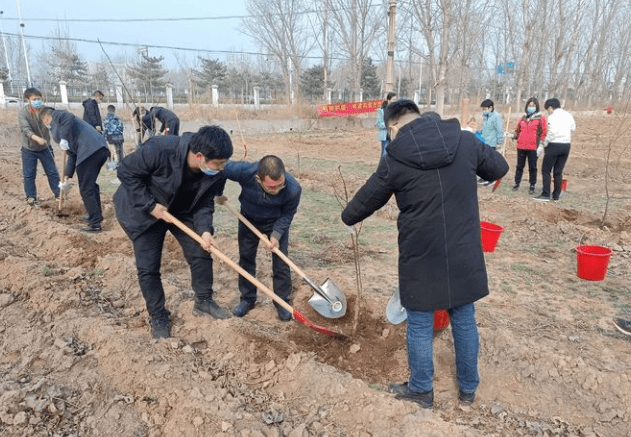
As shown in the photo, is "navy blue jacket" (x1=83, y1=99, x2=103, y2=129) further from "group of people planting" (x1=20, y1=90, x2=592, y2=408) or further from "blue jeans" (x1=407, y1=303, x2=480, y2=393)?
"blue jeans" (x1=407, y1=303, x2=480, y2=393)

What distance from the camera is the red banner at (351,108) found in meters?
18.8

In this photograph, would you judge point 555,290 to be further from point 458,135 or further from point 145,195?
point 145,195

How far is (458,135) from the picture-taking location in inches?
87.1

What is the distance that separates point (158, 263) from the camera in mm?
3268

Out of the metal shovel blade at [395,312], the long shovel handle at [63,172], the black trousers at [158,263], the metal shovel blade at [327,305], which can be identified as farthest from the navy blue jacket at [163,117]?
the metal shovel blade at [395,312]

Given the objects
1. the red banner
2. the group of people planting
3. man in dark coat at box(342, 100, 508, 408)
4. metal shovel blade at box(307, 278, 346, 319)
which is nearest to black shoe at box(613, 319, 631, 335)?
the group of people planting

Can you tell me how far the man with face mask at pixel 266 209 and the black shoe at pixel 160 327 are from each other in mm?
560

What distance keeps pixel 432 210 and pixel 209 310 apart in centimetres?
207

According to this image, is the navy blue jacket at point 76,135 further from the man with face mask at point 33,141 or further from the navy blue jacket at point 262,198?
the navy blue jacket at point 262,198

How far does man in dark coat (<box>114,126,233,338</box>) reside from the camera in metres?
2.89

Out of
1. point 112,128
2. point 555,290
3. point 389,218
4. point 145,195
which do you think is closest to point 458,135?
point 145,195

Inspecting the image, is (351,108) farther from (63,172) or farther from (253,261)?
(253,261)

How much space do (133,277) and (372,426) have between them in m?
2.76

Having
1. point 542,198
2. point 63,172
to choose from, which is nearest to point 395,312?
point 63,172
